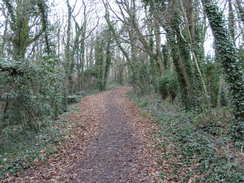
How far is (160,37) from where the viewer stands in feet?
62.5

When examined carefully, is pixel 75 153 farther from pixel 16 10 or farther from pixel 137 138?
pixel 16 10

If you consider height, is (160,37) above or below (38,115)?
above

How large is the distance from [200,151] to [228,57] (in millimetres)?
3346

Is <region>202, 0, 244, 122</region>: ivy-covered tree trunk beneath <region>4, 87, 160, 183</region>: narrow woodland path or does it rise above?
above

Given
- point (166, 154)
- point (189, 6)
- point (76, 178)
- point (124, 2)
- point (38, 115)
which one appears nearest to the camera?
point (76, 178)

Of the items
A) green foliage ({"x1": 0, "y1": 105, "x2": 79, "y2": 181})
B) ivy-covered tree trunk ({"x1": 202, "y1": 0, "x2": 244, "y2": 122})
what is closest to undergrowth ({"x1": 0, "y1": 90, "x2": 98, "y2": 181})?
green foliage ({"x1": 0, "y1": 105, "x2": 79, "y2": 181})

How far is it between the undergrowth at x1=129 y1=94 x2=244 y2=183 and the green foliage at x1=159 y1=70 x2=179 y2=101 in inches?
233

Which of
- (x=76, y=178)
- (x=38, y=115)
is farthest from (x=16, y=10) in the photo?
(x=76, y=178)

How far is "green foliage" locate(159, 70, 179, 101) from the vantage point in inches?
570

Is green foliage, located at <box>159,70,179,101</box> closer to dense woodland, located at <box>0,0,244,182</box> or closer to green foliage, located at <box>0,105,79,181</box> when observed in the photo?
dense woodland, located at <box>0,0,244,182</box>

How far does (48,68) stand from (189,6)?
7330 millimetres

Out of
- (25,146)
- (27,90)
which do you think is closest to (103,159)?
(25,146)

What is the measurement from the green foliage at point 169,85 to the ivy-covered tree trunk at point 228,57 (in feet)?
23.8

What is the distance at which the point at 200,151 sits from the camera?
18.4 ft
